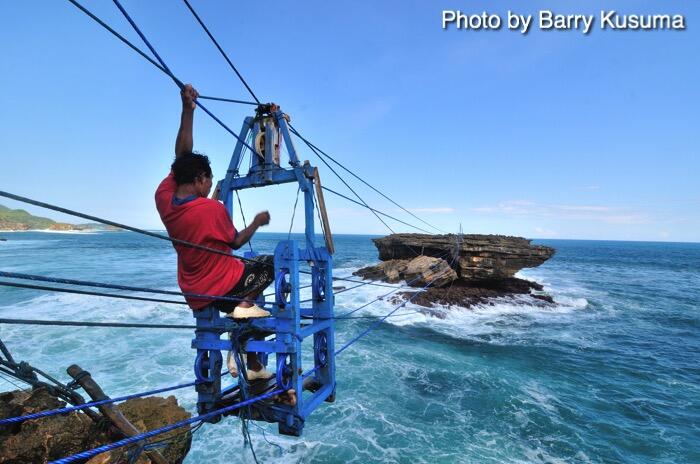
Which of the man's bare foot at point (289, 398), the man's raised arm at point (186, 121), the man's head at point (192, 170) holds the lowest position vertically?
the man's bare foot at point (289, 398)

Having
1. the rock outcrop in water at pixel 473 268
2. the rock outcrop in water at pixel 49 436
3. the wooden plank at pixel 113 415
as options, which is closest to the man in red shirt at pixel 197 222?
the rock outcrop in water at pixel 49 436

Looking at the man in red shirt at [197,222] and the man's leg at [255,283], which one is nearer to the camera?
the man in red shirt at [197,222]

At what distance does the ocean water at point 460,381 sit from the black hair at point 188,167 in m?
8.23

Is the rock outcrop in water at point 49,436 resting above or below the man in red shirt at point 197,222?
below

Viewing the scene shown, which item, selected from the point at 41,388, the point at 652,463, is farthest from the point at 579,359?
the point at 41,388

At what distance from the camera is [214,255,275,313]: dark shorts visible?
4.51 metres

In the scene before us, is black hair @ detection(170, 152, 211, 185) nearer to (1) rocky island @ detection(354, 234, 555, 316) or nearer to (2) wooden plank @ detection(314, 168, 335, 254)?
(2) wooden plank @ detection(314, 168, 335, 254)

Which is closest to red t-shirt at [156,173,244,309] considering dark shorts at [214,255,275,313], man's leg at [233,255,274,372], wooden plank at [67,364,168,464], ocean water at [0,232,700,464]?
dark shorts at [214,255,275,313]

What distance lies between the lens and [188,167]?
13.0 ft

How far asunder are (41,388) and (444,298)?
27.8 metres

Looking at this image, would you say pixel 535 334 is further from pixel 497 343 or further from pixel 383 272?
pixel 383 272

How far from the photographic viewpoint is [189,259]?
415cm

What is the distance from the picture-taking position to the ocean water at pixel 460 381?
1055 centimetres

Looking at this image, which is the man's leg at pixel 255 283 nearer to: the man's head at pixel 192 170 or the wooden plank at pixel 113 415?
the man's head at pixel 192 170
